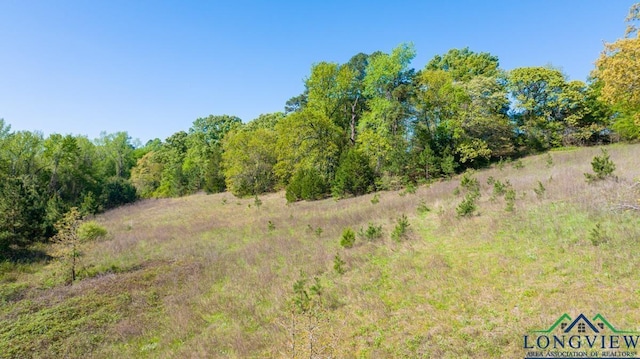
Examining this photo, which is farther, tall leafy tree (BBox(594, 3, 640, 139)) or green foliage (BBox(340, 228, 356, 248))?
green foliage (BBox(340, 228, 356, 248))

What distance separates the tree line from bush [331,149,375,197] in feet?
0.34

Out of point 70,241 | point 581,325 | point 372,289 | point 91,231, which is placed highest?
point 70,241

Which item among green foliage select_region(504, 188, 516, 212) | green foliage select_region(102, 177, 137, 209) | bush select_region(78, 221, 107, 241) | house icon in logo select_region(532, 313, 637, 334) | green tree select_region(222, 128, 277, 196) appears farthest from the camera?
green foliage select_region(102, 177, 137, 209)

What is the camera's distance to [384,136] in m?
30.5

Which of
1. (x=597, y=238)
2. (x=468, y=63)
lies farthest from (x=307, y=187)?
(x=468, y=63)

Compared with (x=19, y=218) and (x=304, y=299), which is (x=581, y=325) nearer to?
(x=304, y=299)

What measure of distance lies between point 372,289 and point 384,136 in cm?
Answer: 2380

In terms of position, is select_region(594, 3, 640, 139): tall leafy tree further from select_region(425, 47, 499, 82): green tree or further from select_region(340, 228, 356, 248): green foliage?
select_region(425, 47, 499, 82): green tree

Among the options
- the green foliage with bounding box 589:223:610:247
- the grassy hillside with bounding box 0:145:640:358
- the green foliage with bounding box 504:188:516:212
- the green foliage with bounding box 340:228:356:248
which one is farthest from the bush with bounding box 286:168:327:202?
the green foliage with bounding box 589:223:610:247

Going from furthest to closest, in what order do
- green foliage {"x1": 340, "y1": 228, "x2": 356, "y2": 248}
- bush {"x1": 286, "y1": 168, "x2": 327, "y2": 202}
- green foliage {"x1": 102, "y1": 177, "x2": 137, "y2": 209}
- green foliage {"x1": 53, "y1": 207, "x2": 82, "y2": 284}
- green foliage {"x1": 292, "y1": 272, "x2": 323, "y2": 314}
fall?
green foliage {"x1": 102, "y1": 177, "x2": 137, "y2": 209}, bush {"x1": 286, "y1": 168, "x2": 327, "y2": 202}, green foliage {"x1": 53, "y1": 207, "x2": 82, "y2": 284}, green foliage {"x1": 340, "y1": 228, "x2": 356, "y2": 248}, green foliage {"x1": 292, "y1": 272, "x2": 323, "y2": 314}

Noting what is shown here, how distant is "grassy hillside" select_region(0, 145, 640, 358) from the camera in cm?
627

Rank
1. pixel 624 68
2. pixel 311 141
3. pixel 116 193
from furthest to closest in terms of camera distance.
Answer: pixel 116 193, pixel 311 141, pixel 624 68

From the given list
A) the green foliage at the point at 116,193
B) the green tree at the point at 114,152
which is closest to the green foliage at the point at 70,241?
the green foliage at the point at 116,193

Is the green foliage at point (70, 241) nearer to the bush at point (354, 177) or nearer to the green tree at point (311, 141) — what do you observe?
the bush at point (354, 177)
